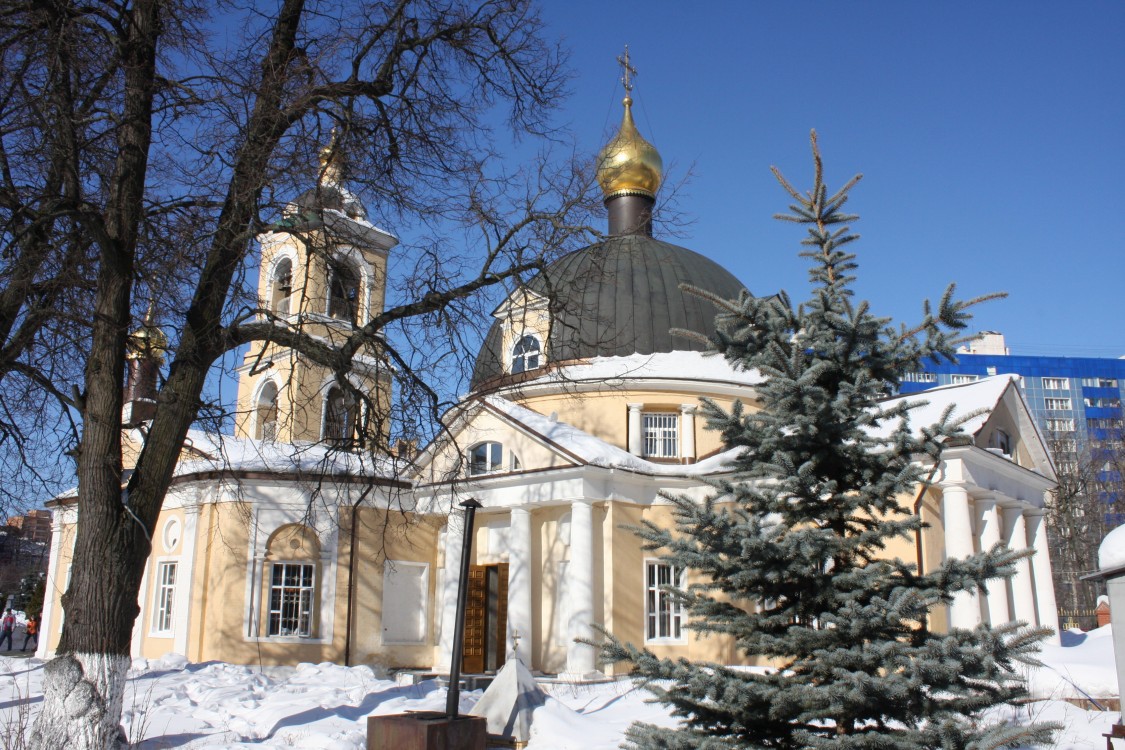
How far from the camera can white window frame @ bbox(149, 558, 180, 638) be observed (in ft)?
65.1

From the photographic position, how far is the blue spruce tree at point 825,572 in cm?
610

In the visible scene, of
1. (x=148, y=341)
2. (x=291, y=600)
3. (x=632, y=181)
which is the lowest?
(x=291, y=600)

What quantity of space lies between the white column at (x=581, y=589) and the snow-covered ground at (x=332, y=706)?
3.18 ft

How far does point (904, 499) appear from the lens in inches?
705

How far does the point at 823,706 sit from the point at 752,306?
279cm

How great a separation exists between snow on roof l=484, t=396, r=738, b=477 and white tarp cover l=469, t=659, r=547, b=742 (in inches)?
277

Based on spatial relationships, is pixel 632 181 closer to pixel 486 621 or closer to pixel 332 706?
pixel 486 621

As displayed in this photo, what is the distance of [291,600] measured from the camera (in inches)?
764

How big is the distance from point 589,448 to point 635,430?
2132 mm

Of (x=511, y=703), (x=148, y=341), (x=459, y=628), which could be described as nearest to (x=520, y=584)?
(x=511, y=703)

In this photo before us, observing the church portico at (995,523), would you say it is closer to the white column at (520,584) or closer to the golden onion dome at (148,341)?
the white column at (520,584)

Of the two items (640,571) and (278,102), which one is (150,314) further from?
(640,571)

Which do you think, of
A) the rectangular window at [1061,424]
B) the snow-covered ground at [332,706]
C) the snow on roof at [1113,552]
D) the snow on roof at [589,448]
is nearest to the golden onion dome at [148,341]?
the snow-covered ground at [332,706]

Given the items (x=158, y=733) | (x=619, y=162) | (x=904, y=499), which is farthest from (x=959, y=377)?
(x=158, y=733)
